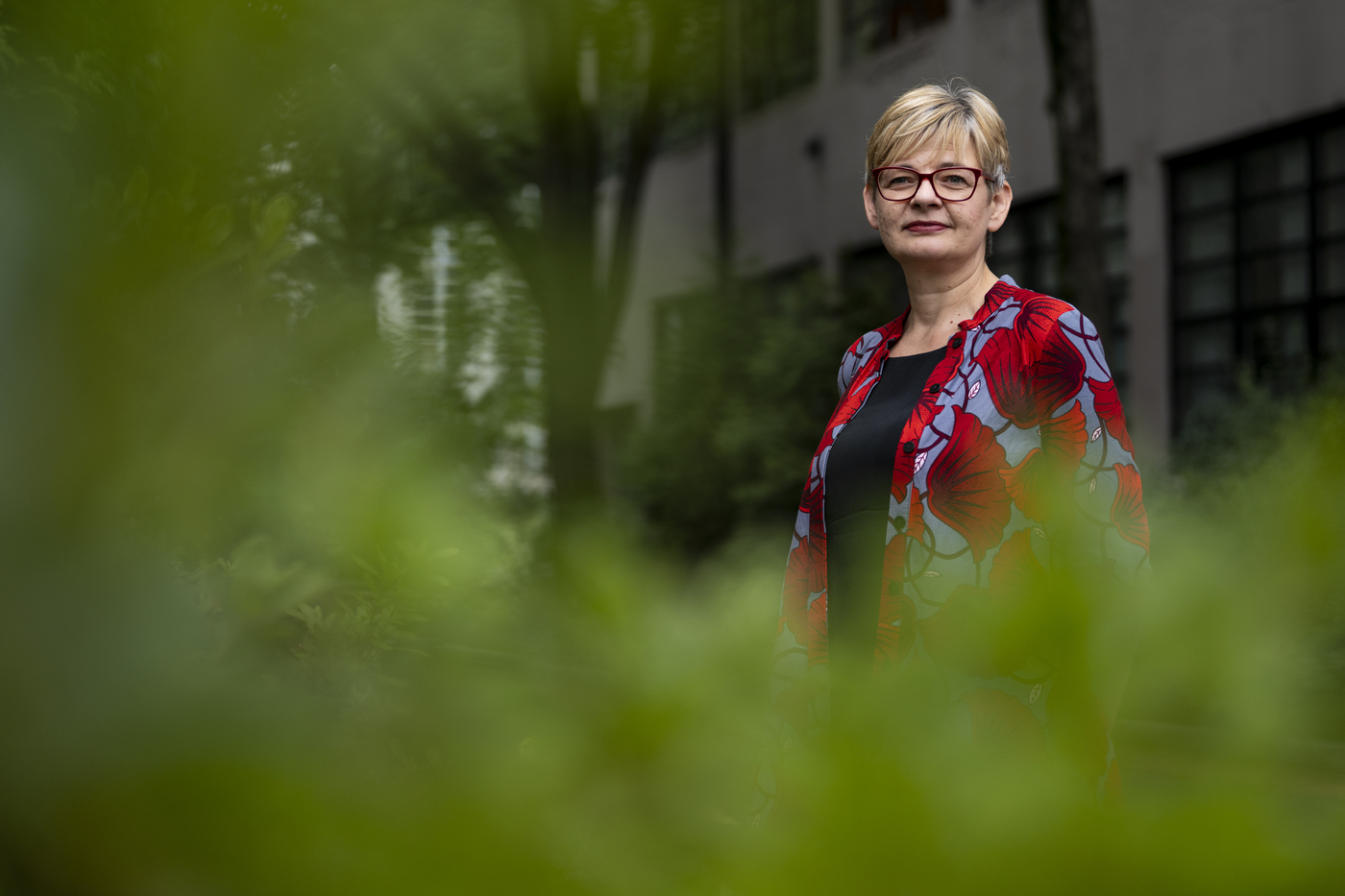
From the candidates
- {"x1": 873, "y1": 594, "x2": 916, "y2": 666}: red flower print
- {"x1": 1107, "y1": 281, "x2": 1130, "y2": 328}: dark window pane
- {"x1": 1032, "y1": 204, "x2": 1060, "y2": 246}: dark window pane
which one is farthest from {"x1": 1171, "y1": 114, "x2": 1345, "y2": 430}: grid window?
{"x1": 873, "y1": 594, "x2": 916, "y2": 666}: red flower print

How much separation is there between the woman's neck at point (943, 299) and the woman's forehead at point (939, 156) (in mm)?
251

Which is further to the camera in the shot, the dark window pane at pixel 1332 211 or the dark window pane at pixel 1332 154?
the dark window pane at pixel 1332 211

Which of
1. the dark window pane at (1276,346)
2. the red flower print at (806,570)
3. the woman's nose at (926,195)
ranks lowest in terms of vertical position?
the red flower print at (806,570)

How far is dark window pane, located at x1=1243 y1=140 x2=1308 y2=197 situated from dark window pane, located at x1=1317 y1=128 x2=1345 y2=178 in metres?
0.16

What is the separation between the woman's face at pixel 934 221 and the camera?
1709mm

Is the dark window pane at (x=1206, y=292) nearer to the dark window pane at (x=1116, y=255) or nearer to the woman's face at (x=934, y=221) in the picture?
the dark window pane at (x=1116, y=255)

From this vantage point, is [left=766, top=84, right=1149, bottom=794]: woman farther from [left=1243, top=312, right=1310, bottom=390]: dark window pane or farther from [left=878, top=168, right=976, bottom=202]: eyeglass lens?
[left=1243, top=312, right=1310, bottom=390]: dark window pane

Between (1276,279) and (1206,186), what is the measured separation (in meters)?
1.09

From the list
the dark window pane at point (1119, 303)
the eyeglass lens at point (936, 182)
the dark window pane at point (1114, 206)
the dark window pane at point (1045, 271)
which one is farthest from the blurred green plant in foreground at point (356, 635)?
the dark window pane at point (1045, 271)

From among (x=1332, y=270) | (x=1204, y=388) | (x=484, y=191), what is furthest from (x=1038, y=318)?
(x=1204, y=388)

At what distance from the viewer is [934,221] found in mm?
1745

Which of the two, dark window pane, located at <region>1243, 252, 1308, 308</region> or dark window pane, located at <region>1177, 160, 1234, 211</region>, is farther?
dark window pane, located at <region>1177, 160, 1234, 211</region>

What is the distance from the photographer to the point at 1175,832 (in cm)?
35

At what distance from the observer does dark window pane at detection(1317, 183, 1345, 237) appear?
10.6m
